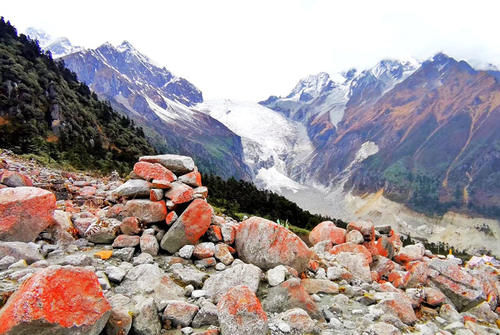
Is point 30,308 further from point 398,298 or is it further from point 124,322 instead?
point 398,298

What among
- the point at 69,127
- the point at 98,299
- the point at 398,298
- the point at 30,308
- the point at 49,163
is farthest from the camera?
the point at 69,127

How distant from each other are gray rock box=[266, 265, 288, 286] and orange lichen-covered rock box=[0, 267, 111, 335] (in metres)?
4.52

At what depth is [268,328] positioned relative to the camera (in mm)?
6086

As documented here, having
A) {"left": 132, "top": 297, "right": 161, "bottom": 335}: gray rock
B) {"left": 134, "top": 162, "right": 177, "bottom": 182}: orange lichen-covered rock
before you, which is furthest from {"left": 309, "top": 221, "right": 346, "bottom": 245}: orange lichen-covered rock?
{"left": 132, "top": 297, "right": 161, "bottom": 335}: gray rock

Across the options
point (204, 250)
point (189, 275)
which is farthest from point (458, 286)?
point (189, 275)

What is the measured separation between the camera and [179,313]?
585 centimetres

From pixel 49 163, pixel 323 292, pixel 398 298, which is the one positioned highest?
pixel 398 298

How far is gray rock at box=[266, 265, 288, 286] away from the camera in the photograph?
8.19 meters

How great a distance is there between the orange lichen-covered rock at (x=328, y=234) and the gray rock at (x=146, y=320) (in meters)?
13.4

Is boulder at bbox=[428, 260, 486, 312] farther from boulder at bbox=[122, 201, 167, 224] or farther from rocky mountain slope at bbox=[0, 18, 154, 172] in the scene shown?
rocky mountain slope at bbox=[0, 18, 154, 172]

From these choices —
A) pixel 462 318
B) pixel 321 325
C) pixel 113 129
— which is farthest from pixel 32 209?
pixel 113 129

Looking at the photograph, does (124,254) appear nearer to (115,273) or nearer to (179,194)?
(115,273)

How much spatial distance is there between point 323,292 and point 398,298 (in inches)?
87.3

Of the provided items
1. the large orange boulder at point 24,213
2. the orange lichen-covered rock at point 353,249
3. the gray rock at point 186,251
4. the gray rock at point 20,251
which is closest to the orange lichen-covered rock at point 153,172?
the gray rock at point 186,251
